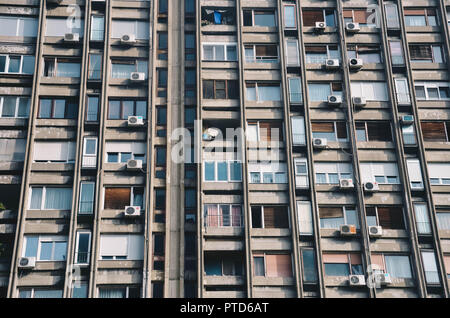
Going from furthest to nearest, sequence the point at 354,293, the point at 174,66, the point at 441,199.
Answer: the point at 174,66, the point at 441,199, the point at 354,293

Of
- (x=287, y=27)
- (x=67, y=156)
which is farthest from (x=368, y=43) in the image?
(x=67, y=156)

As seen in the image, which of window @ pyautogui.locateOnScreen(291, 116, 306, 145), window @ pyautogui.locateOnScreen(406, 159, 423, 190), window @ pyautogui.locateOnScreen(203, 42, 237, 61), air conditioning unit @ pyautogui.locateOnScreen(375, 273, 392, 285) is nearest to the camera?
air conditioning unit @ pyautogui.locateOnScreen(375, 273, 392, 285)

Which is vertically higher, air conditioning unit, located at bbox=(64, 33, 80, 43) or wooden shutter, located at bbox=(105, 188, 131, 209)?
air conditioning unit, located at bbox=(64, 33, 80, 43)

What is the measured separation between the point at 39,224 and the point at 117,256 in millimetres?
4105

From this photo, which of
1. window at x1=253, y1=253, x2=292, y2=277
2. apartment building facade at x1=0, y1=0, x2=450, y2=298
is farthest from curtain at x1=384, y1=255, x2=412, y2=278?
window at x1=253, y1=253, x2=292, y2=277

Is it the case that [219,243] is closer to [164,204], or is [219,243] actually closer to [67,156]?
[164,204]

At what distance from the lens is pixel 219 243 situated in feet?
93.6

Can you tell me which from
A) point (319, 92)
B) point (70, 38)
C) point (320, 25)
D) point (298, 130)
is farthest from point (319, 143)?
point (70, 38)

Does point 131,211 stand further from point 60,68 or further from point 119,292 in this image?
point 60,68

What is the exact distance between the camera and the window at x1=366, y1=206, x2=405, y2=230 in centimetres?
2922

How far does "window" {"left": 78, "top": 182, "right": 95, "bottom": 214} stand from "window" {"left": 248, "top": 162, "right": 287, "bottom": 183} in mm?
7942

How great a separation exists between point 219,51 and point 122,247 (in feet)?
40.2

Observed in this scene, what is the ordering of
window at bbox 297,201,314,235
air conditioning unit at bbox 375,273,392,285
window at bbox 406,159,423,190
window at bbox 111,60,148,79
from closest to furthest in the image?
air conditioning unit at bbox 375,273,392,285 → window at bbox 297,201,314,235 → window at bbox 406,159,423,190 → window at bbox 111,60,148,79

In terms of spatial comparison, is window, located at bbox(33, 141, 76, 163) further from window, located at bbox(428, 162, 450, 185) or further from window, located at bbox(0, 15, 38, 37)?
window, located at bbox(428, 162, 450, 185)
